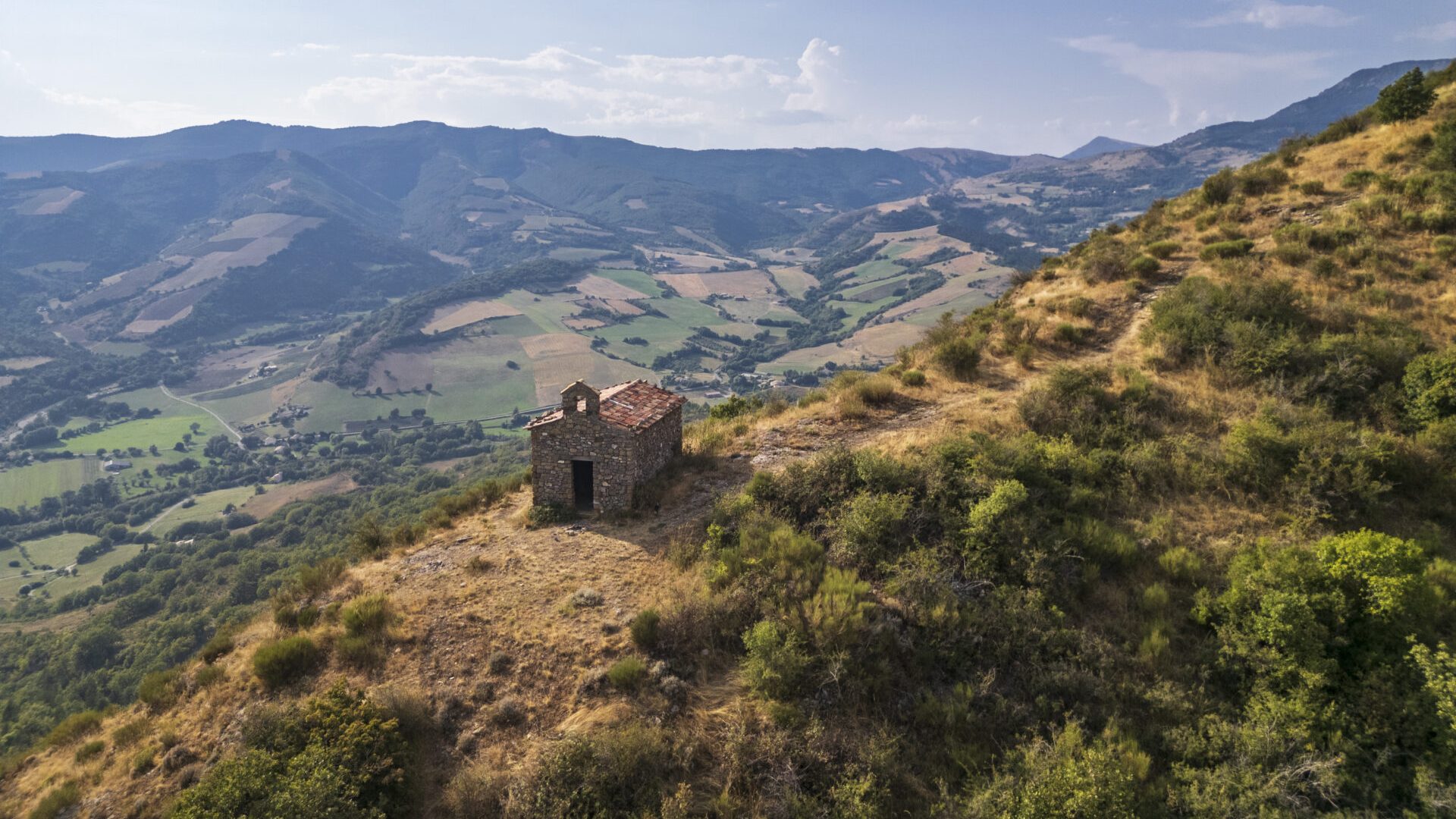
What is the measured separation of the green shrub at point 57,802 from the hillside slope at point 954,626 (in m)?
0.08

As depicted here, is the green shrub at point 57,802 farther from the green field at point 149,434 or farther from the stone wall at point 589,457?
the green field at point 149,434

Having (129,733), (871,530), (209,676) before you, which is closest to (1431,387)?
(871,530)

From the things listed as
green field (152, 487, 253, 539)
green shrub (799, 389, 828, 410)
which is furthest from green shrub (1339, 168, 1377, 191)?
green field (152, 487, 253, 539)

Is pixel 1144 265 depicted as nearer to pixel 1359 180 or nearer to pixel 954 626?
pixel 1359 180

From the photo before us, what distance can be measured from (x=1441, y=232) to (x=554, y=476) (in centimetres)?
3368

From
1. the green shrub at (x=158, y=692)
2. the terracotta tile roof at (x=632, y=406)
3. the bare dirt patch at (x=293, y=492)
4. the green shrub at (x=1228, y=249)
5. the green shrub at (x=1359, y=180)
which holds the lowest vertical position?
the bare dirt patch at (x=293, y=492)

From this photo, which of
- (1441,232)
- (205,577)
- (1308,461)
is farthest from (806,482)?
(205,577)

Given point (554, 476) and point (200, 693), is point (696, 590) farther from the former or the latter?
point (200, 693)

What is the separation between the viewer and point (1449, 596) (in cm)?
1195

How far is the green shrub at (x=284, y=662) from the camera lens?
584 inches

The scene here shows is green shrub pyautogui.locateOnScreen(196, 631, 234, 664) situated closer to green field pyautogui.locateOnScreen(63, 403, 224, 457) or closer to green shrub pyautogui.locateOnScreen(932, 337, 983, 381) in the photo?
green shrub pyautogui.locateOnScreen(932, 337, 983, 381)

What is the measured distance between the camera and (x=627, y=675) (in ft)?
42.8

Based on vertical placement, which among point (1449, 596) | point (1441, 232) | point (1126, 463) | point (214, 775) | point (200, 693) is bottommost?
point (200, 693)

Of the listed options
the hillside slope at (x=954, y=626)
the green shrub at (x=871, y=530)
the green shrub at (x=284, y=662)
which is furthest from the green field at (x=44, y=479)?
the green shrub at (x=871, y=530)
